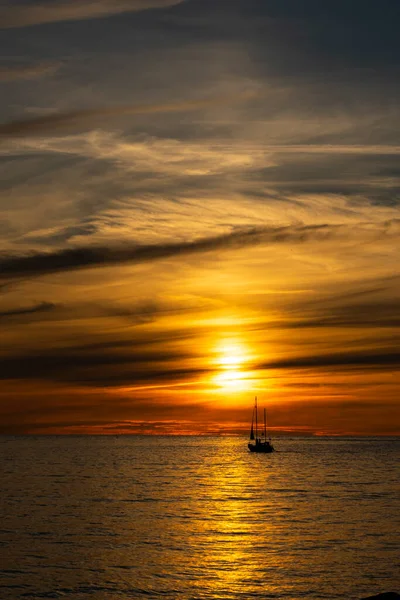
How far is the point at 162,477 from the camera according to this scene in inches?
5468

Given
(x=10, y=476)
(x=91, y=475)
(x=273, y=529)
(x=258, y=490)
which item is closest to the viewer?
(x=273, y=529)

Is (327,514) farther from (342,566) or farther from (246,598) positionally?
(246,598)

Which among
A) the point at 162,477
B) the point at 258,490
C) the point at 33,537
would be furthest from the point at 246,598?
the point at 162,477

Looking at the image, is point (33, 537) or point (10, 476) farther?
point (10, 476)

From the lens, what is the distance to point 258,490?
109 meters

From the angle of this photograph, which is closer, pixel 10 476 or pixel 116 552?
pixel 116 552

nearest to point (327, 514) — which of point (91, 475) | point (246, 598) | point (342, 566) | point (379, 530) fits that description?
point (379, 530)

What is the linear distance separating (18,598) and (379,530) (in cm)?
3414

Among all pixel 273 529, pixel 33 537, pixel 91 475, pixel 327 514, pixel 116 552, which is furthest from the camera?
pixel 91 475

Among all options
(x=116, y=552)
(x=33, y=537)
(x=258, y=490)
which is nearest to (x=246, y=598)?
(x=116, y=552)

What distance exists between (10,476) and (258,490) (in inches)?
1808

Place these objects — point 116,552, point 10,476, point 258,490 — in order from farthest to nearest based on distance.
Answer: point 10,476 < point 258,490 < point 116,552

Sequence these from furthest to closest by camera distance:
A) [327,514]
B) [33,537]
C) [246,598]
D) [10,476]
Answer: [10,476] → [327,514] → [33,537] → [246,598]

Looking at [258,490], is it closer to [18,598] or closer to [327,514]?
[327,514]
